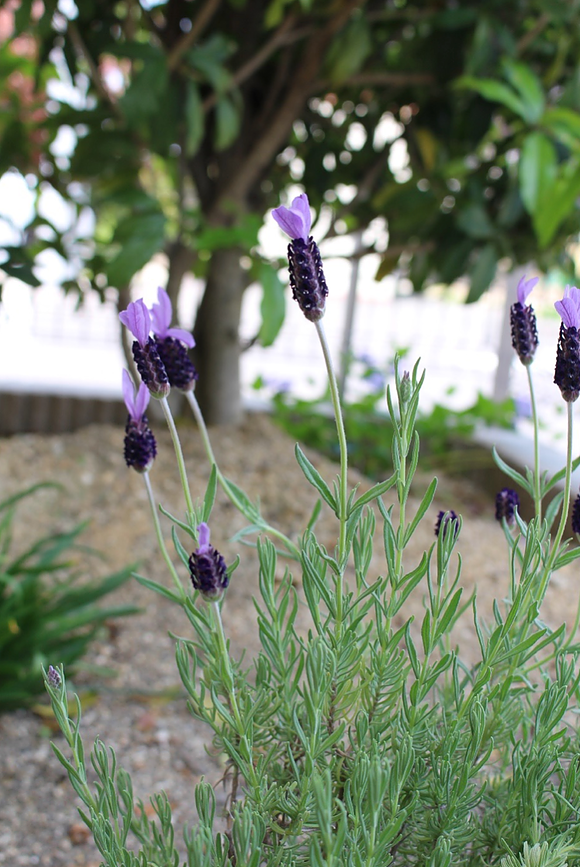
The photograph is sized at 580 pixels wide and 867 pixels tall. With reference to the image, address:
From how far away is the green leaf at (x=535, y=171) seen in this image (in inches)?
65.0

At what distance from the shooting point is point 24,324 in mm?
6277

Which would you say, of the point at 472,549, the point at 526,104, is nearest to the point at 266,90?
the point at 526,104

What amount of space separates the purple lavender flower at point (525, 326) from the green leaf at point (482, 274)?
1.42 meters

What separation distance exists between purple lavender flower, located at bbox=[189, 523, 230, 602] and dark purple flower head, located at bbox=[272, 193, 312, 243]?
21 centimetres

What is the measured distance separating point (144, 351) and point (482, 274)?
1.64m

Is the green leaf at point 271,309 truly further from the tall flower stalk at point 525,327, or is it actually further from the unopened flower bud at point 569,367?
the unopened flower bud at point 569,367

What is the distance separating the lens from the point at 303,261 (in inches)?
21.9

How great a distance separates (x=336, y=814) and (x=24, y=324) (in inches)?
241

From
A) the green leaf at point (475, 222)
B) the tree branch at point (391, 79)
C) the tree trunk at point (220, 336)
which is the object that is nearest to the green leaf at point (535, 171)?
the green leaf at point (475, 222)

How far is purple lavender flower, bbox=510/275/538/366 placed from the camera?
0.71 metres

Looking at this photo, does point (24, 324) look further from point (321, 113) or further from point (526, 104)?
point (526, 104)

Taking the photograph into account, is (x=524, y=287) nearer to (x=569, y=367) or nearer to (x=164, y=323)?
(x=569, y=367)

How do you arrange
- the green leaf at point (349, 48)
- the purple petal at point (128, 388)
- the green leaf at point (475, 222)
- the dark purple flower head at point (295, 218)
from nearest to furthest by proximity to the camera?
the dark purple flower head at point (295, 218) < the purple petal at point (128, 388) < the green leaf at point (349, 48) < the green leaf at point (475, 222)

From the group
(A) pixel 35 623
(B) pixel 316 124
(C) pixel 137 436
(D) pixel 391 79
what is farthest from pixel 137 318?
(B) pixel 316 124
